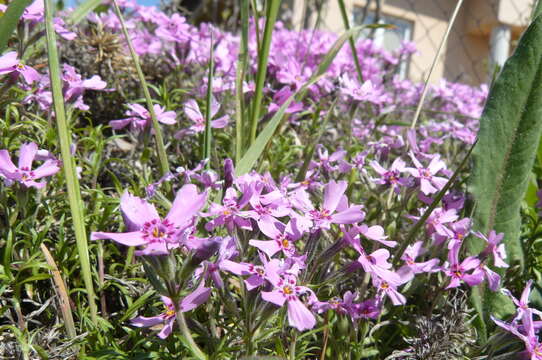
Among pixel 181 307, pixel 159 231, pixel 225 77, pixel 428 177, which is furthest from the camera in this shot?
pixel 225 77

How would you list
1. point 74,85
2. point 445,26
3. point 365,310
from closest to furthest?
point 365,310 < point 74,85 < point 445,26

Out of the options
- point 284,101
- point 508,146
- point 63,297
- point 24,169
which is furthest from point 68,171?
point 508,146

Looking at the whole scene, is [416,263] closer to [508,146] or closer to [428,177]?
[428,177]

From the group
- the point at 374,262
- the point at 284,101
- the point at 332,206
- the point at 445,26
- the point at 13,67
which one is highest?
the point at 445,26

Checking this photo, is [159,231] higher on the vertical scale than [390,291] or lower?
higher

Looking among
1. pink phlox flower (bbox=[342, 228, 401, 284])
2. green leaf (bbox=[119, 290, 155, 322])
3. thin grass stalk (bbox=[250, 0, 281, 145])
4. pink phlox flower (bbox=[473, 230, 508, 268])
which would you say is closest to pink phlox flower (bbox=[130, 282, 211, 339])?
green leaf (bbox=[119, 290, 155, 322])

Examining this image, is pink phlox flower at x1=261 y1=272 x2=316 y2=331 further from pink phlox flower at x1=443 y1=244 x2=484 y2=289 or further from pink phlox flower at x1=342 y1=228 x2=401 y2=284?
pink phlox flower at x1=443 y1=244 x2=484 y2=289

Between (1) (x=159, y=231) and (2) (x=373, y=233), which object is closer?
(1) (x=159, y=231)

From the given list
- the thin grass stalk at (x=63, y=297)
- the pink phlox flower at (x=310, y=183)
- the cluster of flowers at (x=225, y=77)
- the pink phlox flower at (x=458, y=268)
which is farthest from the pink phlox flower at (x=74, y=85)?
the pink phlox flower at (x=458, y=268)
